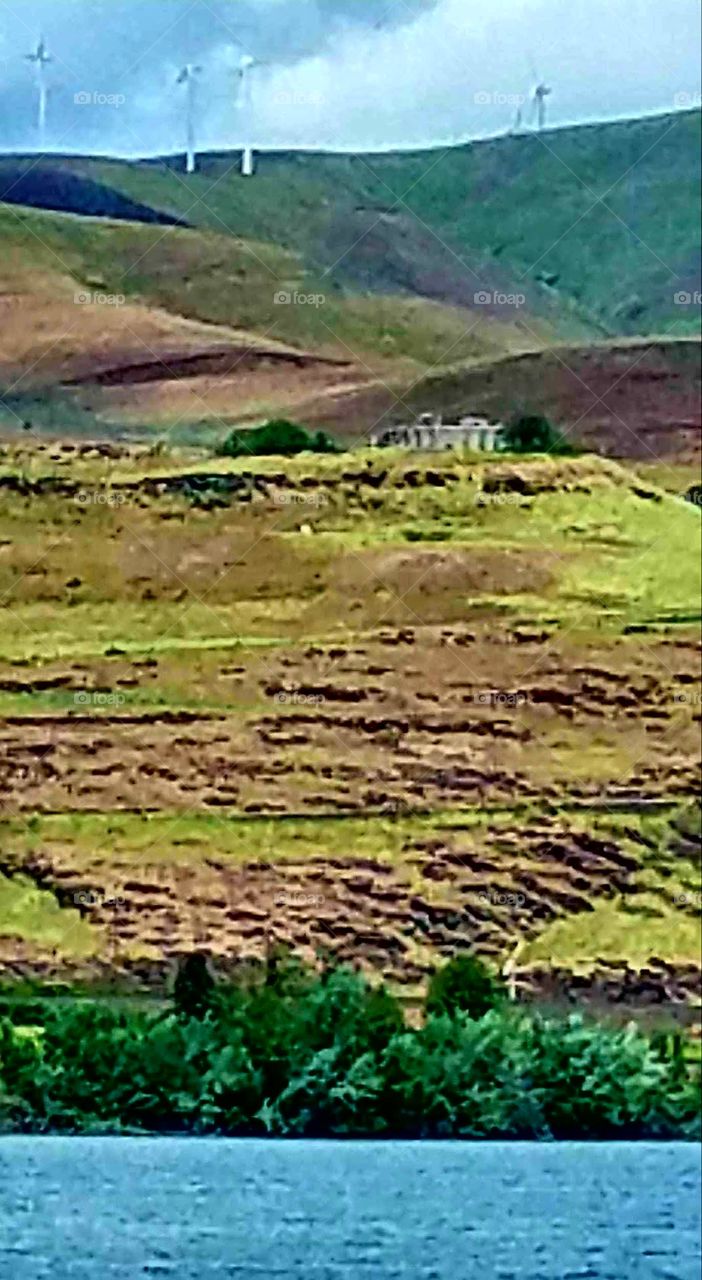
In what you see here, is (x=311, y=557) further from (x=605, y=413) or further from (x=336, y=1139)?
(x=336, y=1139)

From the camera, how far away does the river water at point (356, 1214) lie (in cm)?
267

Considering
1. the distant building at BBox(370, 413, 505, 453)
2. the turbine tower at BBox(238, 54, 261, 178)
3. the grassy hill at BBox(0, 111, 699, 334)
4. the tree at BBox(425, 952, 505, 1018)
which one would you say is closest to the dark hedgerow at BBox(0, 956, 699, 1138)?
the tree at BBox(425, 952, 505, 1018)

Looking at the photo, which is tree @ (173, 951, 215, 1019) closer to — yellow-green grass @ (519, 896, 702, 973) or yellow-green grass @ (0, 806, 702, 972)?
yellow-green grass @ (0, 806, 702, 972)

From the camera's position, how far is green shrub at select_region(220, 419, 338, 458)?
2979mm

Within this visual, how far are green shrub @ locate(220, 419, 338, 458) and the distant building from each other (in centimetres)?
7

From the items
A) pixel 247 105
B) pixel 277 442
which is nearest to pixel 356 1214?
pixel 277 442

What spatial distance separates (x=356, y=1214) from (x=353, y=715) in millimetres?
661

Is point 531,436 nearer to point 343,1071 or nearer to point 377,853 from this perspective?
point 377,853

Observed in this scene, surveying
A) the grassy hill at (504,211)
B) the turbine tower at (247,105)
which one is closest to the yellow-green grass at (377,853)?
the grassy hill at (504,211)

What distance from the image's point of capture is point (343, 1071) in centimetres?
290

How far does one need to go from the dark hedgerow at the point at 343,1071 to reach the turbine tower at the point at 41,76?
1114 mm

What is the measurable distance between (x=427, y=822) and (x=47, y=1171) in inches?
26.2

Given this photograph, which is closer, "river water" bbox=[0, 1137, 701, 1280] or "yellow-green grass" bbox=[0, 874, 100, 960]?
"river water" bbox=[0, 1137, 701, 1280]

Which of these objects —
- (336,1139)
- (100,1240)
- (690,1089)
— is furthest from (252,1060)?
(690,1089)
